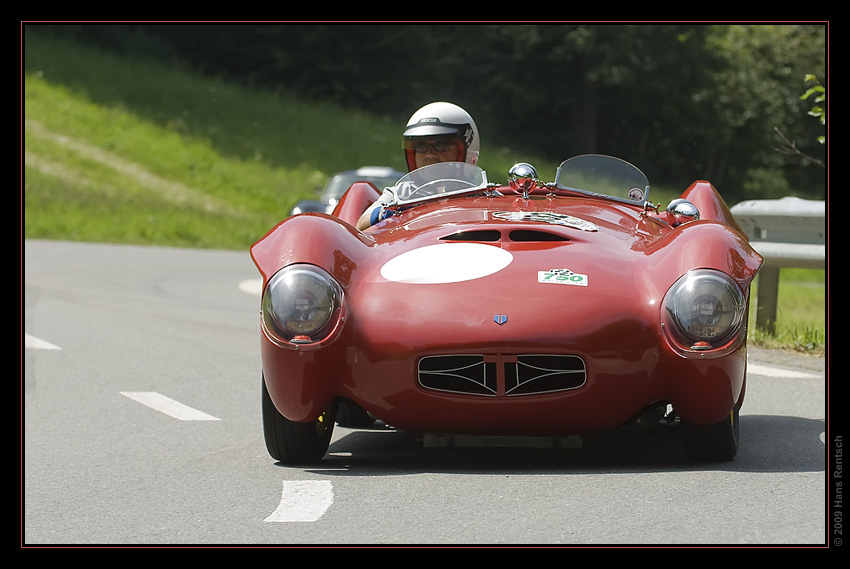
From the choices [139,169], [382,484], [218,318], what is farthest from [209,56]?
[382,484]

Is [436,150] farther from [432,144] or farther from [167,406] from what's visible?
[167,406]

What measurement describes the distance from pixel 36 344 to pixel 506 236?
16.7 ft

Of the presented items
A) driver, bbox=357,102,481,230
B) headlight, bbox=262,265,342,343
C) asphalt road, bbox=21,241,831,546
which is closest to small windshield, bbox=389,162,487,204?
driver, bbox=357,102,481,230

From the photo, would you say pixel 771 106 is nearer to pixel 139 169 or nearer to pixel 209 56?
pixel 209 56

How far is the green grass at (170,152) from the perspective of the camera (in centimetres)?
2414

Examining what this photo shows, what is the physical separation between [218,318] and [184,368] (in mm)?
2689

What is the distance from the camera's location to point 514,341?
491cm

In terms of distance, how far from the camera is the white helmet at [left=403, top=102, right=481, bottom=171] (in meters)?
7.13

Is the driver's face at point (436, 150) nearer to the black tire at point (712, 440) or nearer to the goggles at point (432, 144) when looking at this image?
the goggles at point (432, 144)

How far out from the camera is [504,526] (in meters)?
4.12

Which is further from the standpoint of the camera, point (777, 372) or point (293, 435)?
point (777, 372)

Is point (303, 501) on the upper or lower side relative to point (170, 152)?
upper

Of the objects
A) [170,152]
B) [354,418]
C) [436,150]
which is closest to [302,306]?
[354,418]

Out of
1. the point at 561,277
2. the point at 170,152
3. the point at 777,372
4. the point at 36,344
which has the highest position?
the point at 561,277
